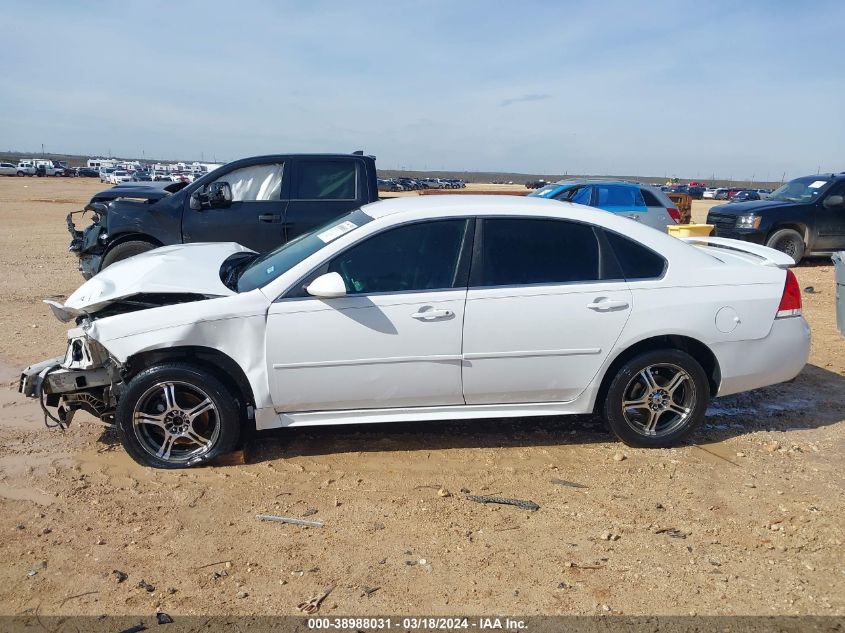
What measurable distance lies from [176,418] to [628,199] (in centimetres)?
1087

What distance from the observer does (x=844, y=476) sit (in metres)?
4.37

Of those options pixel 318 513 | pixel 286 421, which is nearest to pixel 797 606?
pixel 318 513

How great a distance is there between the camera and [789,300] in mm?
4742

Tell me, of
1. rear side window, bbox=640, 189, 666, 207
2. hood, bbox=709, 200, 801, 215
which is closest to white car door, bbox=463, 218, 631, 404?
rear side window, bbox=640, 189, 666, 207

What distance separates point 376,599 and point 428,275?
197 cm

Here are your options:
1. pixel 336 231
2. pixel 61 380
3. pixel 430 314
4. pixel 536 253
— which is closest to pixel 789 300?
pixel 536 253

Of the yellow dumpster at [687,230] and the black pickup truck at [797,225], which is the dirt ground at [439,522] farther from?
the black pickup truck at [797,225]

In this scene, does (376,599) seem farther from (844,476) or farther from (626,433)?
(844,476)

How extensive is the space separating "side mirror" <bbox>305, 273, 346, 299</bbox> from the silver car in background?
9.63 metres

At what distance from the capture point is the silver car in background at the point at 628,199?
43.4 ft

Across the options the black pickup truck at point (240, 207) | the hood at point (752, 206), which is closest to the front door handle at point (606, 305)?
the black pickup truck at point (240, 207)

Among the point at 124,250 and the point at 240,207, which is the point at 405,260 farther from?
the point at 124,250

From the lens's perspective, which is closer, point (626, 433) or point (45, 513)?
point (45, 513)

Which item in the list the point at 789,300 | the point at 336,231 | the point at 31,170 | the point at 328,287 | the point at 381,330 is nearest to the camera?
the point at 328,287
